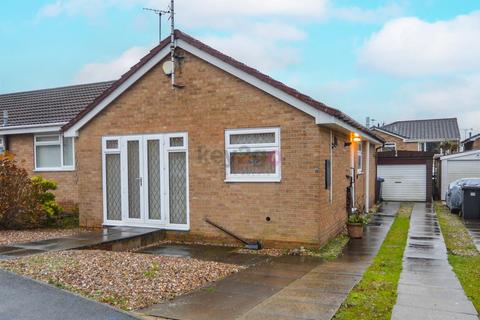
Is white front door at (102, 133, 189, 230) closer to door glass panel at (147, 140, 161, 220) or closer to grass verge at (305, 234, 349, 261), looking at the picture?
door glass panel at (147, 140, 161, 220)

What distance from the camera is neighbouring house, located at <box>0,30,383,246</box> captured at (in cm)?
980

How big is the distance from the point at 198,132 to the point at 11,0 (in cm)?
576

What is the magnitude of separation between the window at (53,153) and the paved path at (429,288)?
11288 millimetres

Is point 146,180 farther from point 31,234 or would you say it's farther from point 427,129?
point 427,129

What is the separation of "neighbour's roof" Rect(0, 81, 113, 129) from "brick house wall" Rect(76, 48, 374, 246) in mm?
4716

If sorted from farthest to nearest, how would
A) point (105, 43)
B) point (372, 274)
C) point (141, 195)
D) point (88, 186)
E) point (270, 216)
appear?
point (105, 43), point (88, 186), point (141, 195), point (270, 216), point (372, 274)

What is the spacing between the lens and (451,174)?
23844 mm

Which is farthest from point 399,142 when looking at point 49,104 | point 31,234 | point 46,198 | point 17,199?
point 31,234

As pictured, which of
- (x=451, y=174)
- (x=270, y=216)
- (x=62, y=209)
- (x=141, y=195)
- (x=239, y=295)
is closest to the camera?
(x=239, y=295)

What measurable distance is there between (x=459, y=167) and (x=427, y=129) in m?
26.4

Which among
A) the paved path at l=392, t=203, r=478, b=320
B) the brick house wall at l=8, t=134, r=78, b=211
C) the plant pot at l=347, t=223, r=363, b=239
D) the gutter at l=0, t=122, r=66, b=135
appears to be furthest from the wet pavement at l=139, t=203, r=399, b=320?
the gutter at l=0, t=122, r=66, b=135

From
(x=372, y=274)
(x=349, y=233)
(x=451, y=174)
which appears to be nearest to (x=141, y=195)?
(x=349, y=233)

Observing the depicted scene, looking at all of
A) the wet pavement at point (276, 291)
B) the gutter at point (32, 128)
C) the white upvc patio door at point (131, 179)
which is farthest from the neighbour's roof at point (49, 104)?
the wet pavement at point (276, 291)

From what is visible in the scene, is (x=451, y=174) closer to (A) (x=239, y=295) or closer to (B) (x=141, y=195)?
(B) (x=141, y=195)
